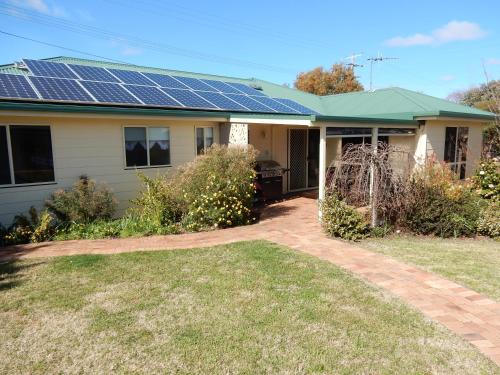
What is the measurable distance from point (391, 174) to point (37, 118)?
7763mm

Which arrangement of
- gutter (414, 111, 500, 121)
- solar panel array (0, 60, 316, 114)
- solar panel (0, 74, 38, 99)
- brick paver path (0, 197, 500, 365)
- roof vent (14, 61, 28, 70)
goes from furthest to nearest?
gutter (414, 111, 500, 121) < roof vent (14, 61, 28, 70) < solar panel array (0, 60, 316, 114) < solar panel (0, 74, 38, 99) < brick paver path (0, 197, 500, 365)

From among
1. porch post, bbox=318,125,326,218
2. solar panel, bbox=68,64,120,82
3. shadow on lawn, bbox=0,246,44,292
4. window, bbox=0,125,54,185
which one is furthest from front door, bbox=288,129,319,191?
shadow on lawn, bbox=0,246,44,292

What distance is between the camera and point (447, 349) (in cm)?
380

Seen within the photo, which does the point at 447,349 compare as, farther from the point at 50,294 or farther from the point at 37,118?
the point at 37,118

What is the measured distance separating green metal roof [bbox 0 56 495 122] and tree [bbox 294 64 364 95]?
18.2 metres

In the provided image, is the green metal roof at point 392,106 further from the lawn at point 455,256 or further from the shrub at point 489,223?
the lawn at point 455,256

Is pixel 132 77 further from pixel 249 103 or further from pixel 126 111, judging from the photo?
pixel 126 111

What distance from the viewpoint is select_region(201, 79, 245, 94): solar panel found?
14391mm

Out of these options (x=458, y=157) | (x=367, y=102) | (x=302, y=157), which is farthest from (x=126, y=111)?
(x=458, y=157)

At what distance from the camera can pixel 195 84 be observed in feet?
46.4

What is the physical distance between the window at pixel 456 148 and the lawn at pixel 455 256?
246 inches

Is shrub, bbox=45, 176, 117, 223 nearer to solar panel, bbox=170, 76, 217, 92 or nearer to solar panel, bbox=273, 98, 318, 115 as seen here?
solar panel, bbox=170, 76, 217, 92

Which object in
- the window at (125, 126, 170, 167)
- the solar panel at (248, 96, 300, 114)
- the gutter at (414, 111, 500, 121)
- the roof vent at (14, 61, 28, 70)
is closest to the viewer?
the window at (125, 126, 170, 167)

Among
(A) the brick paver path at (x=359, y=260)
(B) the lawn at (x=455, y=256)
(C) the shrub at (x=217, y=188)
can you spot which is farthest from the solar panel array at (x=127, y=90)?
(B) the lawn at (x=455, y=256)
